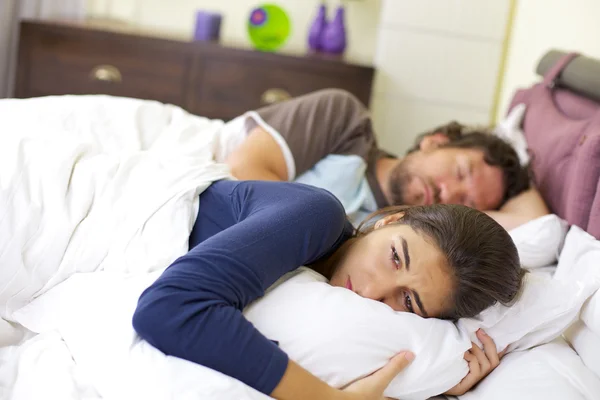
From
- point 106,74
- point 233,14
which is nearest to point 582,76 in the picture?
point 106,74

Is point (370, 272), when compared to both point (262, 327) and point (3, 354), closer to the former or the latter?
point (262, 327)

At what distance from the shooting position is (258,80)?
3.18 meters

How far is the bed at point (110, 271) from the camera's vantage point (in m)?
1.07

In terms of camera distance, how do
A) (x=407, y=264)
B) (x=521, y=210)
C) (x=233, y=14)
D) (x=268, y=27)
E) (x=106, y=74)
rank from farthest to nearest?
(x=233, y=14)
(x=268, y=27)
(x=106, y=74)
(x=521, y=210)
(x=407, y=264)

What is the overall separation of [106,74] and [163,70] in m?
0.24

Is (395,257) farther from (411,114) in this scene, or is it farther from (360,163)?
(411,114)

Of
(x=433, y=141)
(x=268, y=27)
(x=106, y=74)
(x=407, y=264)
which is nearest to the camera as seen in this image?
(x=407, y=264)

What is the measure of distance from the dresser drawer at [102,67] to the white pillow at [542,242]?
6.07 ft

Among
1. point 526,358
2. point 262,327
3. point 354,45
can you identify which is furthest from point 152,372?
point 354,45

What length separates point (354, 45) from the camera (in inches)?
146

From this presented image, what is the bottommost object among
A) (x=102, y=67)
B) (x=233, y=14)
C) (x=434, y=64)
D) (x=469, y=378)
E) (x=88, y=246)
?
(x=469, y=378)

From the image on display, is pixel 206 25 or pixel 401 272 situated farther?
pixel 206 25

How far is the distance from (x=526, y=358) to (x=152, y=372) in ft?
2.14

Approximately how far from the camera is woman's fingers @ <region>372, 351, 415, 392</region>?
113cm
